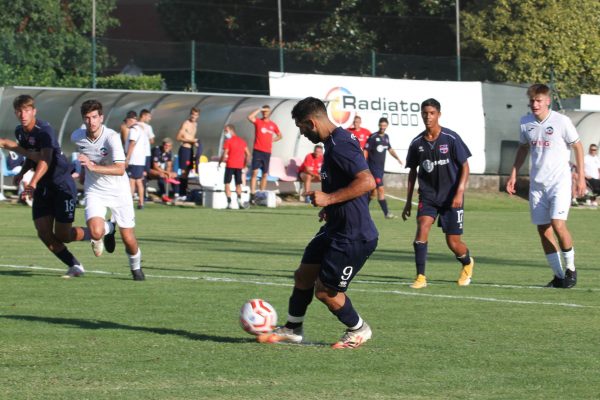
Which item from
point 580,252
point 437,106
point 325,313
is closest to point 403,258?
point 580,252

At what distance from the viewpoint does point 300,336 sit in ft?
30.0

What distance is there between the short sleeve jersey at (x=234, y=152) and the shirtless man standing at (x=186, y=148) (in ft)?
4.38

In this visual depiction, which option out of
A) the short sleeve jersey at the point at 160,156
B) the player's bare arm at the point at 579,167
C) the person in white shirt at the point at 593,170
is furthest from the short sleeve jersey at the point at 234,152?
the player's bare arm at the point at 579,167

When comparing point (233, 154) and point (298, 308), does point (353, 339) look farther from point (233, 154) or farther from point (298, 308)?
point (233, 154)

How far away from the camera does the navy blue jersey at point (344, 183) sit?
859 centimetres

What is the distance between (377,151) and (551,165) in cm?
1396

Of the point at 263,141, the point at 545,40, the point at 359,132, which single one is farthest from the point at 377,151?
the point at 545,40

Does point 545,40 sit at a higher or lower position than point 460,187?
higher

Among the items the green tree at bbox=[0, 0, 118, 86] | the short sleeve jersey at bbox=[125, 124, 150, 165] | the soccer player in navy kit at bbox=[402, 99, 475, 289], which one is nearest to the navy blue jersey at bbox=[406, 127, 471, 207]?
the soccer player in navy kit at bbox=[402, 99, 475, 289]

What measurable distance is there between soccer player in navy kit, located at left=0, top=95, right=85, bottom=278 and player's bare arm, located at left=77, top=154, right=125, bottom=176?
70 centimetres

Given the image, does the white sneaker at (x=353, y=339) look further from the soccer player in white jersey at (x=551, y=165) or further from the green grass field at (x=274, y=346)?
the soccer player in white jersey at (x=551, y=165)

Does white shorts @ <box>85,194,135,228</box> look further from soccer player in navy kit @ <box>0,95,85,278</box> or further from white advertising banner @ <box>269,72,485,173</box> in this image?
white advertising banner @ <box>269,72,485,173</box>

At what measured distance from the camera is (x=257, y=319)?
9.09m

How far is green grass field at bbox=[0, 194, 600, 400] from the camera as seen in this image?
750cm
